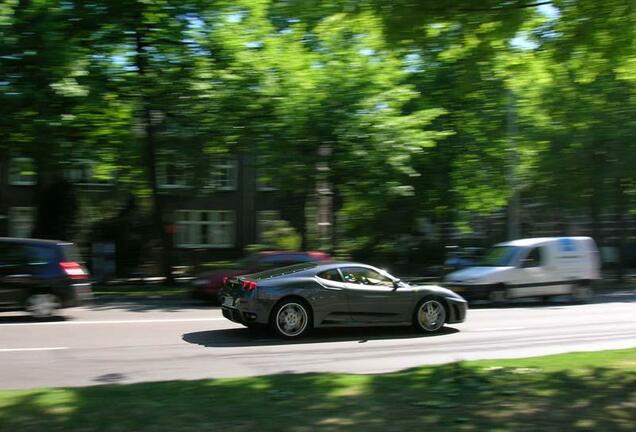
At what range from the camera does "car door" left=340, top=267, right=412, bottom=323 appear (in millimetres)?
11664

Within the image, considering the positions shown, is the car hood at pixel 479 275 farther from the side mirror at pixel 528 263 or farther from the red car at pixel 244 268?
the red car at pixel 244 268

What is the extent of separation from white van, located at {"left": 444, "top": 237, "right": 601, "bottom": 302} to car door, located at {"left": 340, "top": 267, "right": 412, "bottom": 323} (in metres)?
6.08

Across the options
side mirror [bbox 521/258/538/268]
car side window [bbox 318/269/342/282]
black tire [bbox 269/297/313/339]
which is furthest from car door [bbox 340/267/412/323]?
side mirror [bbox 521/258/538/268]

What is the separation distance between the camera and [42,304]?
13.4 metres

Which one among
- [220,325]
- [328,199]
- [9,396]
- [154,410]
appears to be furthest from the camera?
[328,199]

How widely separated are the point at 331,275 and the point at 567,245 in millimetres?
A: 9904

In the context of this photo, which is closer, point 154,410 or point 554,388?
point 154,410

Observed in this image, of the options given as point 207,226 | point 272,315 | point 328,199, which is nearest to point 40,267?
point 272,315

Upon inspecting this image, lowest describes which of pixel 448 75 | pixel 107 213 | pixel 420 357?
pixel 420 357

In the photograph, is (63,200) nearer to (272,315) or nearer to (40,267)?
(40,267)

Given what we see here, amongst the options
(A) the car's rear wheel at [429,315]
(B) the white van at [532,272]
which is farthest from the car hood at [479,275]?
(A) the car's rear wheel at [429,315]

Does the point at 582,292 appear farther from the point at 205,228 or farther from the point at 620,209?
the point at 205,228

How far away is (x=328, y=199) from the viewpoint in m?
28.2

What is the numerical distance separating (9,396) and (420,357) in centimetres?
543
